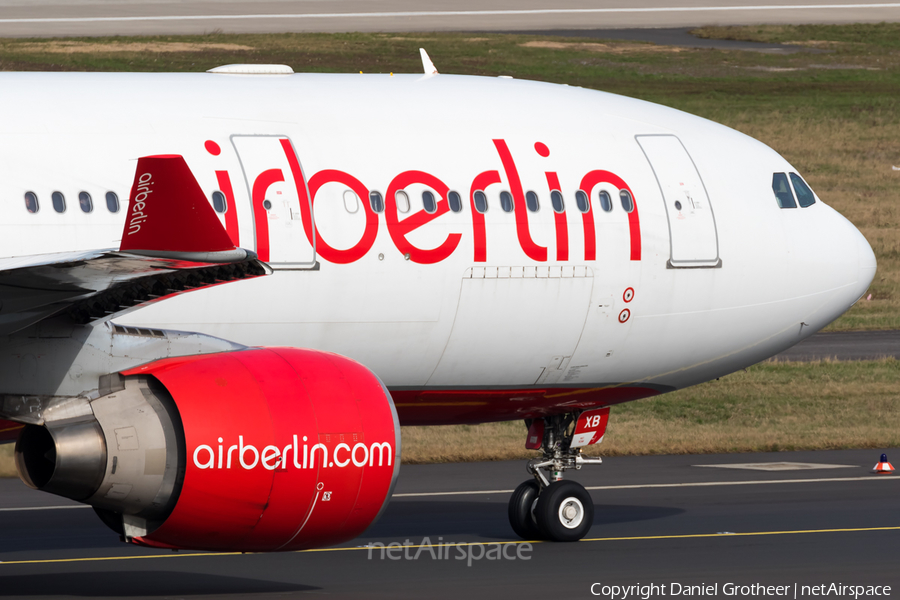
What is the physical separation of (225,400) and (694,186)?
8004 millimetres

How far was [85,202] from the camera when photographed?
45.4 ft

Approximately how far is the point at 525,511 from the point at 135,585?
495 centimetres

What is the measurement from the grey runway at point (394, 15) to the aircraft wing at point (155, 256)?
196 feet

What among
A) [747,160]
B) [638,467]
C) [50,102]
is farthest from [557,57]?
[50,102]

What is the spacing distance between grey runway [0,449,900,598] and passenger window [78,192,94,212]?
12.9ft

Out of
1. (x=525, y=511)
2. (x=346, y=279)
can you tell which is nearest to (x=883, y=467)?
(x=525, y=511)

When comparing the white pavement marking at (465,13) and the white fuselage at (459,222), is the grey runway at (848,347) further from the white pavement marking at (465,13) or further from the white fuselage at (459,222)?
the white pavement marking at (465,13)

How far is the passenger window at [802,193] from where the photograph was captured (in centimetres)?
1814

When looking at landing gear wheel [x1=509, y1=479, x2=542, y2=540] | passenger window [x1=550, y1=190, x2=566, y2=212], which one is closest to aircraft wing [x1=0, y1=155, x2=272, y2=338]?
passenger window [x1=550, y1=190, x2=566, y2=212]

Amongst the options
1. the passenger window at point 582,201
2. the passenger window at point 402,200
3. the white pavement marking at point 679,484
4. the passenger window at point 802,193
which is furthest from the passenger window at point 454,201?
the white pavement marking at point 679,484

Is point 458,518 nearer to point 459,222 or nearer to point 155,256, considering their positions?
point 459,222

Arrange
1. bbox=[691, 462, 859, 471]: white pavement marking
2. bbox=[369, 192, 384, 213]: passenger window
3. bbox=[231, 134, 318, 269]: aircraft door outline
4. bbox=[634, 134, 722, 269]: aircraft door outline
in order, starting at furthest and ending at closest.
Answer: bbox=[691, 462, 859, 471]: white pavement marking
bbox=[634, 134, 722, 269]: aircraft door outline
bbox=[369, 192, 384, 213]: passenger window
bbox=[231, 134, 318, 269]: aircraft door outline

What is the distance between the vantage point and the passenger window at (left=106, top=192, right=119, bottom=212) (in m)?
13.9

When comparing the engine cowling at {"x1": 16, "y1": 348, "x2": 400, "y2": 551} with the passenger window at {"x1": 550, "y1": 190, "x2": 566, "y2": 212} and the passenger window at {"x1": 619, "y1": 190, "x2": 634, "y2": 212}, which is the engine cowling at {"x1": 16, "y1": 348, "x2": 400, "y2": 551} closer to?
the passenger window at {"x1": 550, "y1": 190, "x2": 566, "y2": 212}
